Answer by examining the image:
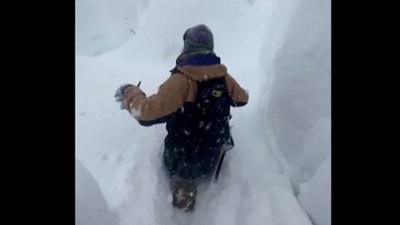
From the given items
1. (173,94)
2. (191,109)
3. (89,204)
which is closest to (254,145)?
(191,109)

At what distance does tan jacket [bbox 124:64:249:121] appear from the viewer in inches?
92.4

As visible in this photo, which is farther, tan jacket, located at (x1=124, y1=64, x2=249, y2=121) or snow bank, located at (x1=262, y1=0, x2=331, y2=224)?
snow bank, located at (x1=262, y1=0, x2=331, y2=224)

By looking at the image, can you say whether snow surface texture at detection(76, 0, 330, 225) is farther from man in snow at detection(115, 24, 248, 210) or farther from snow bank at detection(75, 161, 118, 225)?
man in snow at detection(115, 24, 248, 210)

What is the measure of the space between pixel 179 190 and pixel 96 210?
440 mm

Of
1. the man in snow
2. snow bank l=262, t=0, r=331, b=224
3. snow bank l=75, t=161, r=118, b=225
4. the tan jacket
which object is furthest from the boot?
snow bank l=262, t=0, r=331, b=224

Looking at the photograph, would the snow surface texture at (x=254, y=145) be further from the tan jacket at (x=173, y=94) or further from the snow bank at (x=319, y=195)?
the tan jacket at (x=173, y=94)

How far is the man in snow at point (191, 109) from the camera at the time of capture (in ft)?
7.77

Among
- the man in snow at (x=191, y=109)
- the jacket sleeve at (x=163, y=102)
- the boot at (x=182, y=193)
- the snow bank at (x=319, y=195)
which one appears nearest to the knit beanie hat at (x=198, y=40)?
the man in snow at (x=191, y=109)

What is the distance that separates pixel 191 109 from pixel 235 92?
0.84 ft

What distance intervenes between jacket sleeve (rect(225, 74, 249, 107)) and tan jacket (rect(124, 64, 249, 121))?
10cm

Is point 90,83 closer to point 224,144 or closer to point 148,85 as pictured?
point 148,85

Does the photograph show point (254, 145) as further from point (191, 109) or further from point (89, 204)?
point (89, 204)

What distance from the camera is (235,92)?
256 centimetres
